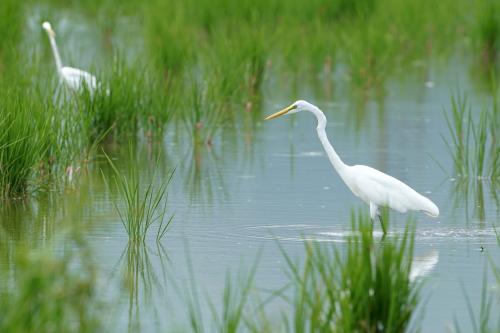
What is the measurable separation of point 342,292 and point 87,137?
5.27 metres

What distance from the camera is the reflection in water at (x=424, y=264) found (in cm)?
667

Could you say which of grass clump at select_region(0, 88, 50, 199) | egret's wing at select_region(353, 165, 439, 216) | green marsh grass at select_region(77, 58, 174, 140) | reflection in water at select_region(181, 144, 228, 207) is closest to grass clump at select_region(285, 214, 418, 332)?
egret's wing at select_region(353, 165, 439, 216)

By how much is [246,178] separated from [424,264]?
3.38 meters

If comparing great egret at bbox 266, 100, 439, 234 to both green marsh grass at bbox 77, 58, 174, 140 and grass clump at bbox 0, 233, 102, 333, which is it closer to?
green marsh grass at bbox 77, 58, 174, 140

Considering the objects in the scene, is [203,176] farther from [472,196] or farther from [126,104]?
[472,196]

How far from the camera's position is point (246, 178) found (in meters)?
10.1

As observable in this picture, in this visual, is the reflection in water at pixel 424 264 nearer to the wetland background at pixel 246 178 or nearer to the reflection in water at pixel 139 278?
the wetland background at pixel 246 178

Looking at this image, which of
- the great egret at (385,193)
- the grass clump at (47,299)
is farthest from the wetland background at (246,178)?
the great egret at (385,193)

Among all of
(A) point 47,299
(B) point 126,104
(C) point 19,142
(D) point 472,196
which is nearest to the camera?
(A) point 47,299

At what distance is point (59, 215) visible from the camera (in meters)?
8.25

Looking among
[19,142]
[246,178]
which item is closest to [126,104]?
[246,178]

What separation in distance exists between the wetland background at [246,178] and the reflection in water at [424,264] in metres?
0.02

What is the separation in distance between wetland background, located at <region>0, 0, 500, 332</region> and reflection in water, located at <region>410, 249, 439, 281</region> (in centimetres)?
2

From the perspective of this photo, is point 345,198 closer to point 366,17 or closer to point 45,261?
point 45,261
